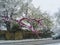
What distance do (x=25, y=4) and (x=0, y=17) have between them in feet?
21.1

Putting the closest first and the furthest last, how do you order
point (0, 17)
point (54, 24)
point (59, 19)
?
point (0, 17)
point (54, 24)
point (59, 19)

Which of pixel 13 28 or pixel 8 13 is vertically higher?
pixel 8 13

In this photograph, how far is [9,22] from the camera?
3959 cm

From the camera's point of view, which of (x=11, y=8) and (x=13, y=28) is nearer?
(x=13, y=28)

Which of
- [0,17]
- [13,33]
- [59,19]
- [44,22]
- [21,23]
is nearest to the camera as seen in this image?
[13,33]

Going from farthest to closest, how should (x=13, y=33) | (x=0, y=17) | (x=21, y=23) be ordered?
1. (x=0, y=17)
2. (x=21, y=23)
3. (x=13, y=33)

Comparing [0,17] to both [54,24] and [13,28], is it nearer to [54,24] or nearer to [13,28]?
[13,28]

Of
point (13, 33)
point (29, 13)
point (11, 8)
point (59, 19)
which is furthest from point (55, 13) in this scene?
point (13, 33)

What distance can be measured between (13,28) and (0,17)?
6.25m

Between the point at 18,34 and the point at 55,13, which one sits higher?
the point at 55,13

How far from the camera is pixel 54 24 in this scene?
4988 centimetres

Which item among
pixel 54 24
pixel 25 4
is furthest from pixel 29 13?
pixel 54 24

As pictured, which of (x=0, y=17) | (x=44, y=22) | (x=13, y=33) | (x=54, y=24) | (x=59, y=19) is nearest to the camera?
(x=13, y=33)

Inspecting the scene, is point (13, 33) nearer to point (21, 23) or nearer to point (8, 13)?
point (21, 23)
